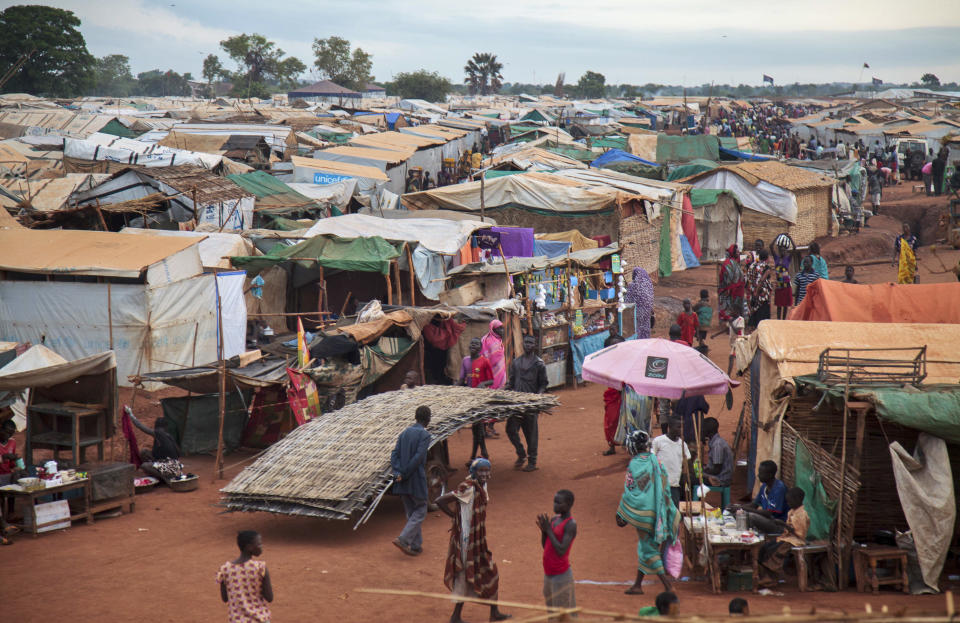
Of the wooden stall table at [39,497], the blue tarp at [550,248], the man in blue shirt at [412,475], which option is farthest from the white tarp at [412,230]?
the man in blue shirt at [412,475]

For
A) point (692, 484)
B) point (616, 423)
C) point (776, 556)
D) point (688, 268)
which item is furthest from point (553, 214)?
point (776, 556)

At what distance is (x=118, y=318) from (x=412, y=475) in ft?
25.7

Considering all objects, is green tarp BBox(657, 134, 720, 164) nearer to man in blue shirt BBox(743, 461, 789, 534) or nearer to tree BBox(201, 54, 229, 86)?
man in blue shirt BBox(743, 461, 789, 534)

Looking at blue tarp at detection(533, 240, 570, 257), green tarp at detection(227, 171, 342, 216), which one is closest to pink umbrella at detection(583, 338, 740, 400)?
blue tarp at detection(533, 240, 570, 257)

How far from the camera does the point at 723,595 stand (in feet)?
22.5

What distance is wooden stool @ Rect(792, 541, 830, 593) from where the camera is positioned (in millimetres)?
6859

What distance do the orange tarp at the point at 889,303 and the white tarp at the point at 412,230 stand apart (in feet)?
23.2

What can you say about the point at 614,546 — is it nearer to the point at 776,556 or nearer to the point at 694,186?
the point at 776,556

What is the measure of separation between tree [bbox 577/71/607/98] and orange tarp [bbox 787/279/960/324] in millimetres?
117950

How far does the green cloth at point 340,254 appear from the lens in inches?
568

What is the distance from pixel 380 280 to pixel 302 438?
8.04m

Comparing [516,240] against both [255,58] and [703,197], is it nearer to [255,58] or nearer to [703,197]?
[703,197]

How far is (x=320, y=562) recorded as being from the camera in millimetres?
7621

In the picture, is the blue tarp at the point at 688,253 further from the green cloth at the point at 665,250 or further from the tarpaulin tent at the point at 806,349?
the tarpaulin tent at the point at 806,349
